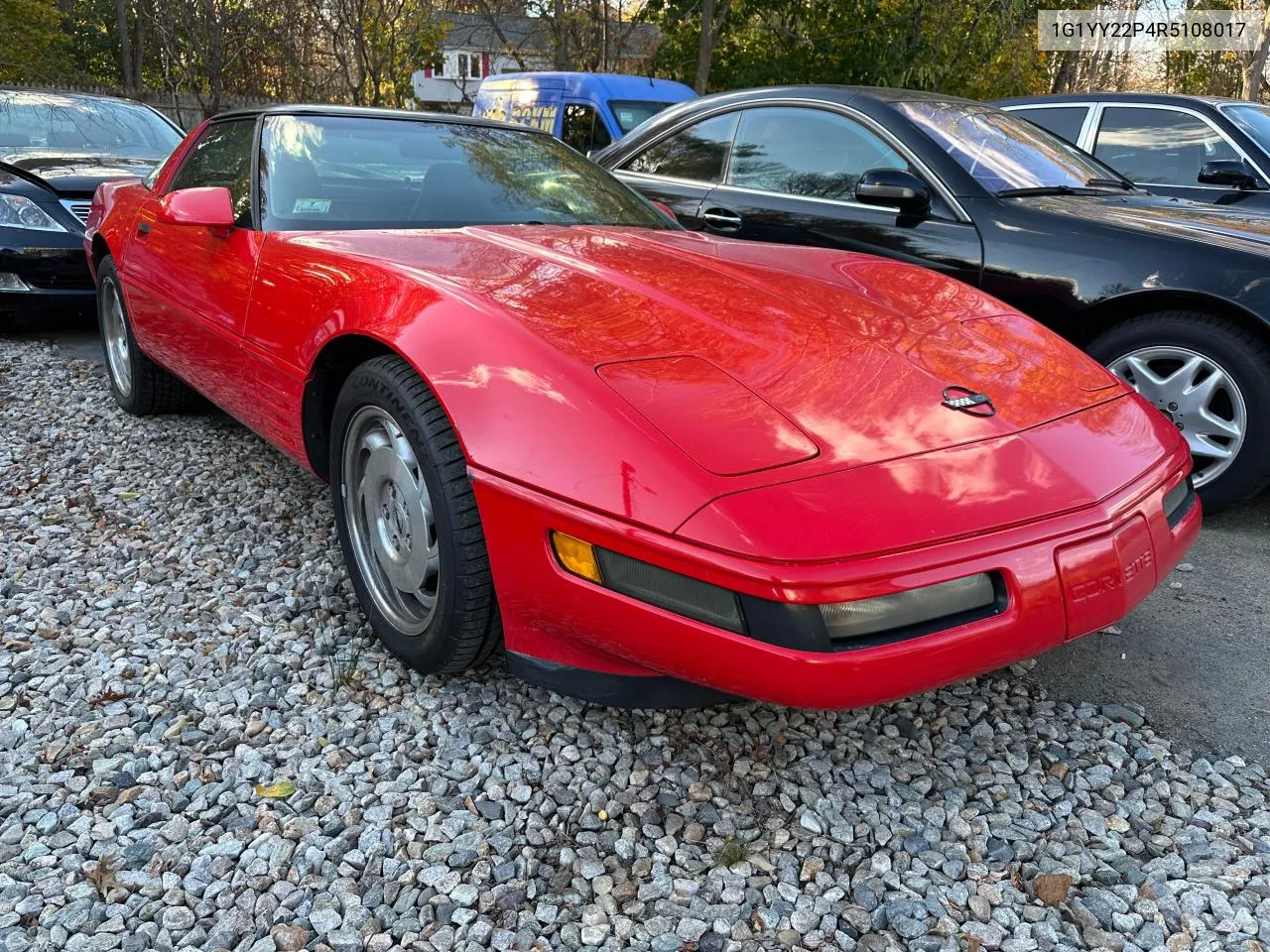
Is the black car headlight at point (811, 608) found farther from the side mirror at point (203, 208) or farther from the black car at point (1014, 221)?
the black car at point (1014, 221)

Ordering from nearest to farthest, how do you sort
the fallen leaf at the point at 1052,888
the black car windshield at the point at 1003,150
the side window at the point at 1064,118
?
the fallen leaf at the point at 1052,888, the black car windshield at the point at 1003,150, the side window at the point at 1064,118

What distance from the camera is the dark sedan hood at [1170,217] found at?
127 inches

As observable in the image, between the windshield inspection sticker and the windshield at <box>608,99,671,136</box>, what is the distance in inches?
295

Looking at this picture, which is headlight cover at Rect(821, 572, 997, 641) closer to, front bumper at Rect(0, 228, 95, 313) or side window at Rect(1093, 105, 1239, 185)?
side window at Rect(1093, 105, 1239, 185)

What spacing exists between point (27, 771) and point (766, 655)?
5.03 feet

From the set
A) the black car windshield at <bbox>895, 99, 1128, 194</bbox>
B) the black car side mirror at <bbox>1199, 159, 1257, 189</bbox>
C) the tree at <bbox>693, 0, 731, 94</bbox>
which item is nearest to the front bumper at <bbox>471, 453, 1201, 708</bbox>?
the black car windshield at <bbox>895, 99, 1128, 194</bbox>

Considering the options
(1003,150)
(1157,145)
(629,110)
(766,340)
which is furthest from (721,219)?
(629,110)

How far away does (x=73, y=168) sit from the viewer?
245 inches

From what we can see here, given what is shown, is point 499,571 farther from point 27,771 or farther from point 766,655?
point 27,771

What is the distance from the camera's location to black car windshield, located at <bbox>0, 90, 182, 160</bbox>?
6719 millimetres

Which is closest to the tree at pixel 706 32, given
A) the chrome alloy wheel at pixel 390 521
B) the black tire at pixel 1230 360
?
the black tire at pixel 1230 360

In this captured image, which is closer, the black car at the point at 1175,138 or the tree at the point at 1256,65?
the black car at the point at 1175,138

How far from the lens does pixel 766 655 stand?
158 centimetres

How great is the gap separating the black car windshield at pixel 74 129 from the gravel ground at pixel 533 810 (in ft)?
17.4
